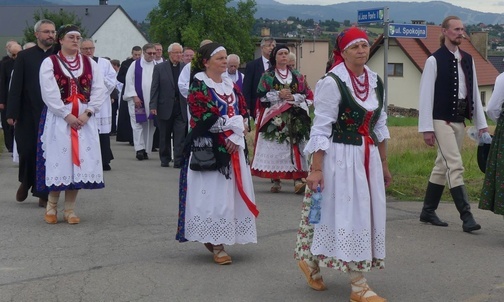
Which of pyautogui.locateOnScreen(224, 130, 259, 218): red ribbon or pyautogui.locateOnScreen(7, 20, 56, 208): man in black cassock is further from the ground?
pyautogui.locateOnScreen(7, 20, 56, 208): man in black cassock

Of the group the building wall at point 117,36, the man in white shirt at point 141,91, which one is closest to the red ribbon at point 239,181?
the man in white shirt at point 141,91

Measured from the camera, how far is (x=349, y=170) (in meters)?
6.44

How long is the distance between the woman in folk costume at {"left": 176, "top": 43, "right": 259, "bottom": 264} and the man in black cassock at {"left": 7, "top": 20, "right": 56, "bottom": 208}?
3023 mm

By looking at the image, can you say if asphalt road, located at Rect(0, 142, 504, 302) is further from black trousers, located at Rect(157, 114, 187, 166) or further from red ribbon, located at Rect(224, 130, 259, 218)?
black trousers, located at Rect(157, 114, 187, 166)

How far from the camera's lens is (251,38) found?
103 meters

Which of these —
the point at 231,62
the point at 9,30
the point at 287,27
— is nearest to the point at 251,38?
the point at 9,30

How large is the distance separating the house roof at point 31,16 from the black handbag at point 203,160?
286 feet

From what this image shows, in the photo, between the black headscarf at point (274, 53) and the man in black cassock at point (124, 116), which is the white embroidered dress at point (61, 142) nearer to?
the black headscarf at point (274, 53)

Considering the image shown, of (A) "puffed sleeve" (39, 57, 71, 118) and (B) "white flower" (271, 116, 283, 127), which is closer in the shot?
(A) "puffed sleeve" (39, 57, 71, 118)

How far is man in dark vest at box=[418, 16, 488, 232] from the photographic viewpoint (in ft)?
30.5

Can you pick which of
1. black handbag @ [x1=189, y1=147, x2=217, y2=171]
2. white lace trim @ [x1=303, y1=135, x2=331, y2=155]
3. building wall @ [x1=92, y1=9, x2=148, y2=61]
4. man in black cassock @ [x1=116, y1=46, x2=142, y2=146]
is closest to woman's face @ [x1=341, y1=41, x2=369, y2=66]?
white lace trim @ [x1=303, y1=135, x2=331, y2=155]

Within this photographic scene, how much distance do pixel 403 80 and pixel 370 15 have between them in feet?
212

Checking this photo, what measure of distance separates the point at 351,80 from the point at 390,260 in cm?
205

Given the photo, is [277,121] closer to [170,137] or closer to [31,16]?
[170,137]
